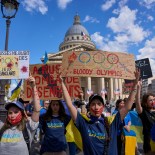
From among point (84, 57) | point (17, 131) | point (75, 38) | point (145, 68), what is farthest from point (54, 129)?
point (75, 38)

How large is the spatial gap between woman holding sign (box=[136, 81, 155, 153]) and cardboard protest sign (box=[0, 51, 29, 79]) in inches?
112

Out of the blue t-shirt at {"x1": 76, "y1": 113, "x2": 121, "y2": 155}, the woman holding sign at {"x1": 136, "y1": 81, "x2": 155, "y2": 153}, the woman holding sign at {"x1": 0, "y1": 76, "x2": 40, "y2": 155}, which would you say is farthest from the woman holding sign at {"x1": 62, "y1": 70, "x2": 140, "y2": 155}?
the woman holding sign at {"x1": 136, "y1": 81, "x2": 155, "y2": 153}

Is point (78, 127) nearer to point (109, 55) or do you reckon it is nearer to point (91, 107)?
point (91, 107)

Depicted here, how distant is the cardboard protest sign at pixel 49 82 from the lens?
4.26m

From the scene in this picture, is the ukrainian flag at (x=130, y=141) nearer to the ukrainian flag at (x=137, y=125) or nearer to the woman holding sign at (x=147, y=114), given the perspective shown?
the ukrainian flag at (x=137, y=125)

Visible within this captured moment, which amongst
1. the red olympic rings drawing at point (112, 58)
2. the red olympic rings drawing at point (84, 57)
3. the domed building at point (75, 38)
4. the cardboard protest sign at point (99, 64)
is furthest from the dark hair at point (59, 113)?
the domed building at point (75, 38)

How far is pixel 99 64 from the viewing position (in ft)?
15.0

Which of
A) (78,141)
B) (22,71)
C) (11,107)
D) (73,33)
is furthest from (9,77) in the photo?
(73,33)

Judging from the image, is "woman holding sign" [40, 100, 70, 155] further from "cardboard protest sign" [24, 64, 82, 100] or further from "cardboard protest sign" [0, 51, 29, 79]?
"cardboard protest sign" [0, 51, 29, 79]

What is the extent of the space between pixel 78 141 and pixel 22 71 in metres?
3.20

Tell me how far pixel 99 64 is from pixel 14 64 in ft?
7.55

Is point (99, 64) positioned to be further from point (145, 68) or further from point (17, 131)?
point (145, 68)

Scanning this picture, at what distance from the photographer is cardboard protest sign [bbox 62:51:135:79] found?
4496 mm

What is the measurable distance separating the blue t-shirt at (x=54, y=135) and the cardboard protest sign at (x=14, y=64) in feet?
6.36
